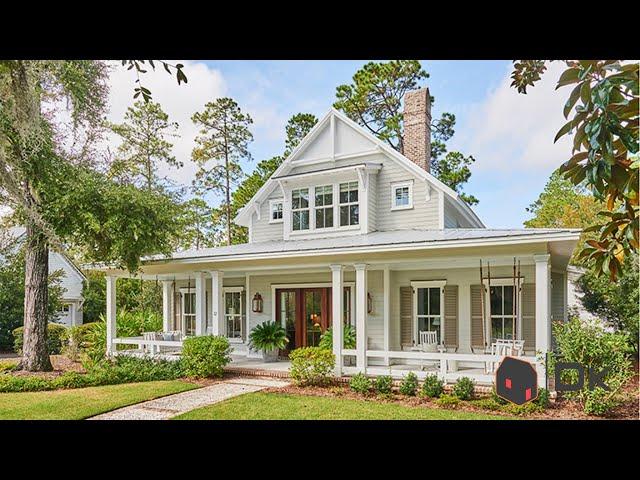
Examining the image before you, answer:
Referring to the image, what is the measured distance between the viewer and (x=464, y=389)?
6.70 m

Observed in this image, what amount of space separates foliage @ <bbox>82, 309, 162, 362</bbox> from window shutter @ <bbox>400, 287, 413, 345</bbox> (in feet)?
18.4

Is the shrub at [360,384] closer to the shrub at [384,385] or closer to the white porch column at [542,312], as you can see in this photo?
the shrub at [384,385]

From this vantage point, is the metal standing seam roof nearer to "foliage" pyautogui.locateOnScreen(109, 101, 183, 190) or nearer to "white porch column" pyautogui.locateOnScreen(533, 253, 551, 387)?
"white porch column" pyautogui.locateOnScreen(533, 253, 551, 387)

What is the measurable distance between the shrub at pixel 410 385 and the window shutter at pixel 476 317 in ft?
6.49

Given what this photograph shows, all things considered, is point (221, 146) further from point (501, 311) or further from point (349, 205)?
point (501, 311)

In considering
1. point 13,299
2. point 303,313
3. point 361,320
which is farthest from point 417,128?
point 13,299

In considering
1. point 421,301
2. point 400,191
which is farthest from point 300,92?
point 421,301

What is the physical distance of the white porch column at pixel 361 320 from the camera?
7.66 meters

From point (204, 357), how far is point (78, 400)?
2139mm

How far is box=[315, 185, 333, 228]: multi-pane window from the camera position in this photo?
34.2 feet

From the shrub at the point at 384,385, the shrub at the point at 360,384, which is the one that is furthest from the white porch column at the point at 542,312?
the shrub at the point at 360,384
